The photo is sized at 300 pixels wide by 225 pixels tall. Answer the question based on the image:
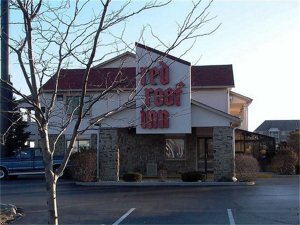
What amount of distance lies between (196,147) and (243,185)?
7839mm

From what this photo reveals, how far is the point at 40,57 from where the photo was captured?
6.08 m

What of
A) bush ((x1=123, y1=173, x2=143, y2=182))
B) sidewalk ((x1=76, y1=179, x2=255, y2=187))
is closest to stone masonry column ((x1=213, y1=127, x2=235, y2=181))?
sidewalk ((x1=76, y1=179, x2=255, y2=187))

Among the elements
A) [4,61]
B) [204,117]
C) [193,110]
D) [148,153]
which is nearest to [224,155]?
[204,117]

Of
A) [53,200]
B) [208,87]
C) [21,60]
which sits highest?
[208,87]

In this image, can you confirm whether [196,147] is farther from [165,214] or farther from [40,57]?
[40,57]

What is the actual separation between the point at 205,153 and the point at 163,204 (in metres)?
15.1

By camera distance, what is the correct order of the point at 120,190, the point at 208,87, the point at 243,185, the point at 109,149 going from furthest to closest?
1. the point at 208,87
2. the point at 109,149
3. the point at 243,185
4. the point at 120,190

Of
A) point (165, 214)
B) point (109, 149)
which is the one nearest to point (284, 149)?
point (109, 149)

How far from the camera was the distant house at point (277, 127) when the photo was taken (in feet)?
361

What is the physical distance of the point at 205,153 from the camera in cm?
3145

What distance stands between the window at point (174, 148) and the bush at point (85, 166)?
6.49 m

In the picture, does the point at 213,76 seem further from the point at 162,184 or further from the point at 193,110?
the point at 162,184

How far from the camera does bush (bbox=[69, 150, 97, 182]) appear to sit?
25281mm

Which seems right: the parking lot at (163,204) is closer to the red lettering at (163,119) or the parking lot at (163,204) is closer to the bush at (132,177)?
the bush at (132,177)
